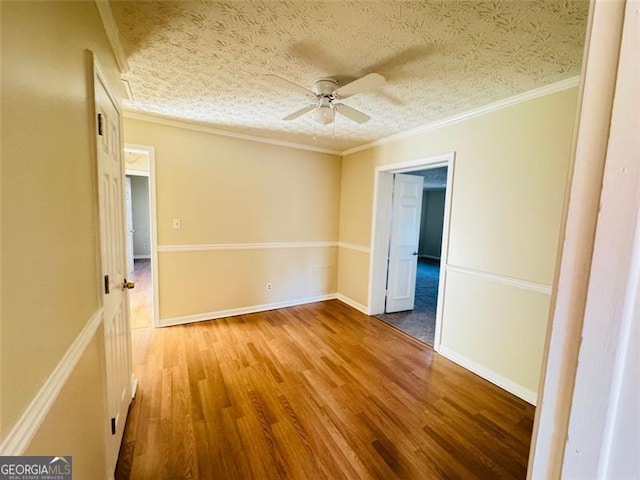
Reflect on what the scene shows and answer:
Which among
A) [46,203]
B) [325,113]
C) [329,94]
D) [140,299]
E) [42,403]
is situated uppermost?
[329,94]

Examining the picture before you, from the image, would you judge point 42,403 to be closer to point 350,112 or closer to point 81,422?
point 81,422

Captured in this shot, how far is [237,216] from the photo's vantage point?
366 centimetres

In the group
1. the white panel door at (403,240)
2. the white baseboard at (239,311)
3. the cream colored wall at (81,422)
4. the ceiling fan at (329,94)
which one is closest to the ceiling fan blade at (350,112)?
the ceiling fan at (329,94)

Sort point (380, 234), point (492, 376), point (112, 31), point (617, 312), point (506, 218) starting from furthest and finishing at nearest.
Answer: point (380, 234)
point (492, 376)
point (506, 218)
point (112, 31)
point (617, 312)

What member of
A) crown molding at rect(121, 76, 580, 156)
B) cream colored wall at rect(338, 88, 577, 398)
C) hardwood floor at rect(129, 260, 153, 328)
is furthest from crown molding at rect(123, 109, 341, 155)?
hardwood floor at rect(129, 260, 153, 328)

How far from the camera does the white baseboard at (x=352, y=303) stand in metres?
3.95

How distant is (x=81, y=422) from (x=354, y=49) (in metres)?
2.23

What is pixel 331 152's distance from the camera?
4277mm

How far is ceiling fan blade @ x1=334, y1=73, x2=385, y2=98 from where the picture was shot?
1673mm

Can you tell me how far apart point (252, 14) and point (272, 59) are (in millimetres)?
392

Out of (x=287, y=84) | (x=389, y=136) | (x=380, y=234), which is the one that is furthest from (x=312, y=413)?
(x=389, y=136)

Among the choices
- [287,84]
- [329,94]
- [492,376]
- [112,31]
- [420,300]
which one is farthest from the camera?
[420,300]

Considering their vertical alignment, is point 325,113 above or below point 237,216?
above

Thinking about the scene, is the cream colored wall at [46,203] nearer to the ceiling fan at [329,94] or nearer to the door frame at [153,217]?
the ceiling fan at [329,94]
